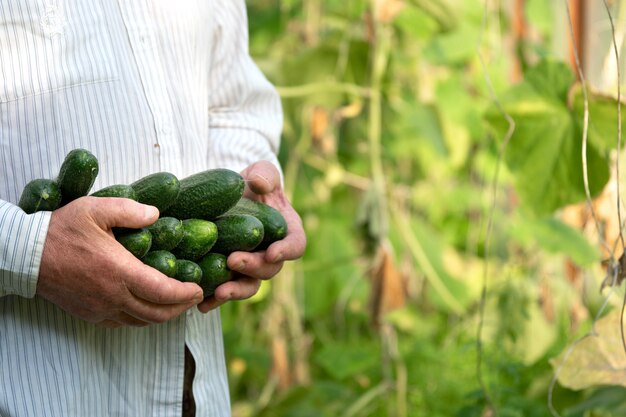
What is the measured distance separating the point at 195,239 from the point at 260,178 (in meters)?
0.20

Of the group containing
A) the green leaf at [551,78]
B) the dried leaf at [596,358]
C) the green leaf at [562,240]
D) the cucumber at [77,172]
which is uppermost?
the cucumber at [77,172]

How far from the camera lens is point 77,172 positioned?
110cm

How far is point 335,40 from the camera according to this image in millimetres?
2676

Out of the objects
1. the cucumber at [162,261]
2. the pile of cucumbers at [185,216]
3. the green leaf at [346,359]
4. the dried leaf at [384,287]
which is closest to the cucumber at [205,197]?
the pile of cucumbers at [185,216]

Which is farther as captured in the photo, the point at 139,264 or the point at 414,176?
the point at 414,176

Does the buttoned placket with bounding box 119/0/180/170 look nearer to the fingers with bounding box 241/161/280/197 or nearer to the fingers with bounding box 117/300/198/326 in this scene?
the fingers with bounding box 241/161/280/197

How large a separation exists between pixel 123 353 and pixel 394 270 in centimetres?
137

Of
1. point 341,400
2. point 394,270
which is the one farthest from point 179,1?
point 341,400

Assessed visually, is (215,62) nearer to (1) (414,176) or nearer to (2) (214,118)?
(2) (214,118)

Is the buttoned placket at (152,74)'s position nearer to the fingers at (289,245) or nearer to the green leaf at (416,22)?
the fingers at (289,245)

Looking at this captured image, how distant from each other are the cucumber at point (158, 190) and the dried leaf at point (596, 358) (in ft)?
2.63

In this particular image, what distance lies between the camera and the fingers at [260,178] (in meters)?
1.35

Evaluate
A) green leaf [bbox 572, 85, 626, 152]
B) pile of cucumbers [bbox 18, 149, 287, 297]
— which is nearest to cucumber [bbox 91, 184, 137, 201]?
pile of cucumbers [bbox 18, 149, 287, 297]

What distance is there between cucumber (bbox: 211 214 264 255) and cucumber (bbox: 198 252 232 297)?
15 mm
